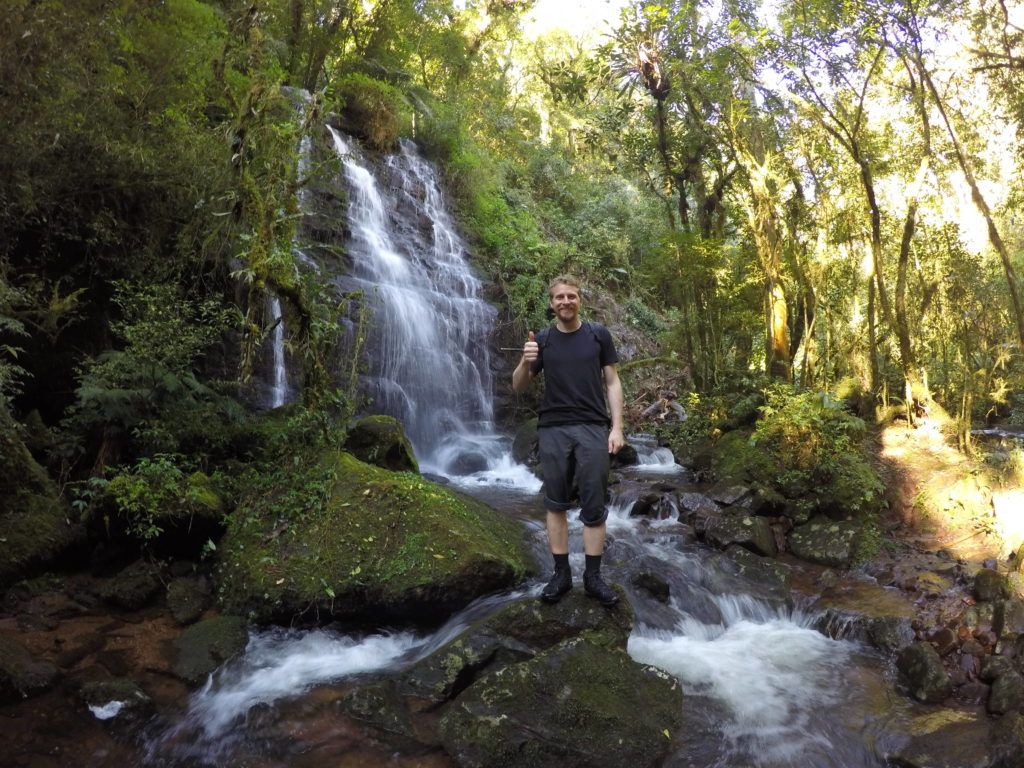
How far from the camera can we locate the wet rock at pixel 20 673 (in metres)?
3.60

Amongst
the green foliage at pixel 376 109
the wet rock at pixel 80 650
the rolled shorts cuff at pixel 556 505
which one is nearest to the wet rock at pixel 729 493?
the rolled shorts cuff at pixel 556 505

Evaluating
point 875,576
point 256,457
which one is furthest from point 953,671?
point 256,457

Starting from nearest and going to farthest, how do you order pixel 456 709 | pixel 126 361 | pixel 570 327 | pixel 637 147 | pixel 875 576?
pixel 456 709 < pixel 570 327 < pixel 126 361 < pixel 875 576 < pixel 637 147

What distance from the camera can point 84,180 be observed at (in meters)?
6.47

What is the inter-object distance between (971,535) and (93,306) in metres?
10.3

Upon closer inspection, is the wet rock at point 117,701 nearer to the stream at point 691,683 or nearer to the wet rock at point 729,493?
the stream at point 691,683

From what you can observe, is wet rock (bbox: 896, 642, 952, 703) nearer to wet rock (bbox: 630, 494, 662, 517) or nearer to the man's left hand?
the man's left hand

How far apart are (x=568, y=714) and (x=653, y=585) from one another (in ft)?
7.85

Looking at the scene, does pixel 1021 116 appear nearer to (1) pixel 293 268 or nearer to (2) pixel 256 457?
(1) pixel 293 268

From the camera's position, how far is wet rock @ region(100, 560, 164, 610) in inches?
186

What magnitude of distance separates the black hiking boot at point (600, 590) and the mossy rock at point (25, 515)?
4250 mm

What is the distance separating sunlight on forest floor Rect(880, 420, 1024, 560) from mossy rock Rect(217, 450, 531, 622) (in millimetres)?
5149

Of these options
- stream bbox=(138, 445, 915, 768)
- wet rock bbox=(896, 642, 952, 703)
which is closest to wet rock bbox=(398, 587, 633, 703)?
stream bbox=(138, 445, 915, 768)

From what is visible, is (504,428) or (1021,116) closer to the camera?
(1021,116)
